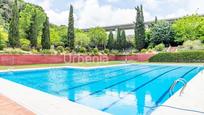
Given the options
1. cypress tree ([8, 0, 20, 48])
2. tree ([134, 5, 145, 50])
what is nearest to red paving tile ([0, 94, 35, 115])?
cypress tree ([8, 0, 20, 48])

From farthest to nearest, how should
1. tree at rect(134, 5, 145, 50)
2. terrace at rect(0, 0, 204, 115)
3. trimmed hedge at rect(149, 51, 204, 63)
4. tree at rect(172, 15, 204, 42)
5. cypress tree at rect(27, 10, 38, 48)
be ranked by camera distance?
1. tree at rect(134, 5, 145, 50)
2. tree at rect(172, 15, 204, 42)
3. cypress tree at rect(27, 10, 38, 48)
4. trimmed hedge at rect(149, 51, 204, 63)
5. terrace at rect(0, 0, 204, 115)

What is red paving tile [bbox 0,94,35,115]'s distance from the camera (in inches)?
158

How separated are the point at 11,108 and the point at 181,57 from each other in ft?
76.4

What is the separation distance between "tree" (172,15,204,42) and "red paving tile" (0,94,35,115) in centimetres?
3183

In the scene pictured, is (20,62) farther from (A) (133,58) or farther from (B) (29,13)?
(A) (133,58)

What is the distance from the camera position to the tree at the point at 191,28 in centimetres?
3147

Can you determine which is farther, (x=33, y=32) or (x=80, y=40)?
(x=80, y=40)

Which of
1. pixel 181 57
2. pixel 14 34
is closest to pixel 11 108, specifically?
pixel 14 34

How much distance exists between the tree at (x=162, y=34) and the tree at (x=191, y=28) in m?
1.72

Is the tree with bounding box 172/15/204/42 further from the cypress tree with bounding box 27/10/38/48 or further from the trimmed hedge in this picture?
the cypress tree with bounding box 27/10/38/48

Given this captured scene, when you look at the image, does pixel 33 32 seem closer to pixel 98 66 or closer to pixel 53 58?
pixel 53 58

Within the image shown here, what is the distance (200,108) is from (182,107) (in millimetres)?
389

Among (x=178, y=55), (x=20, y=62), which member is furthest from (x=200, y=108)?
(x=178, y=55)

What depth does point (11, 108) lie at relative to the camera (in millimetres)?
4352
